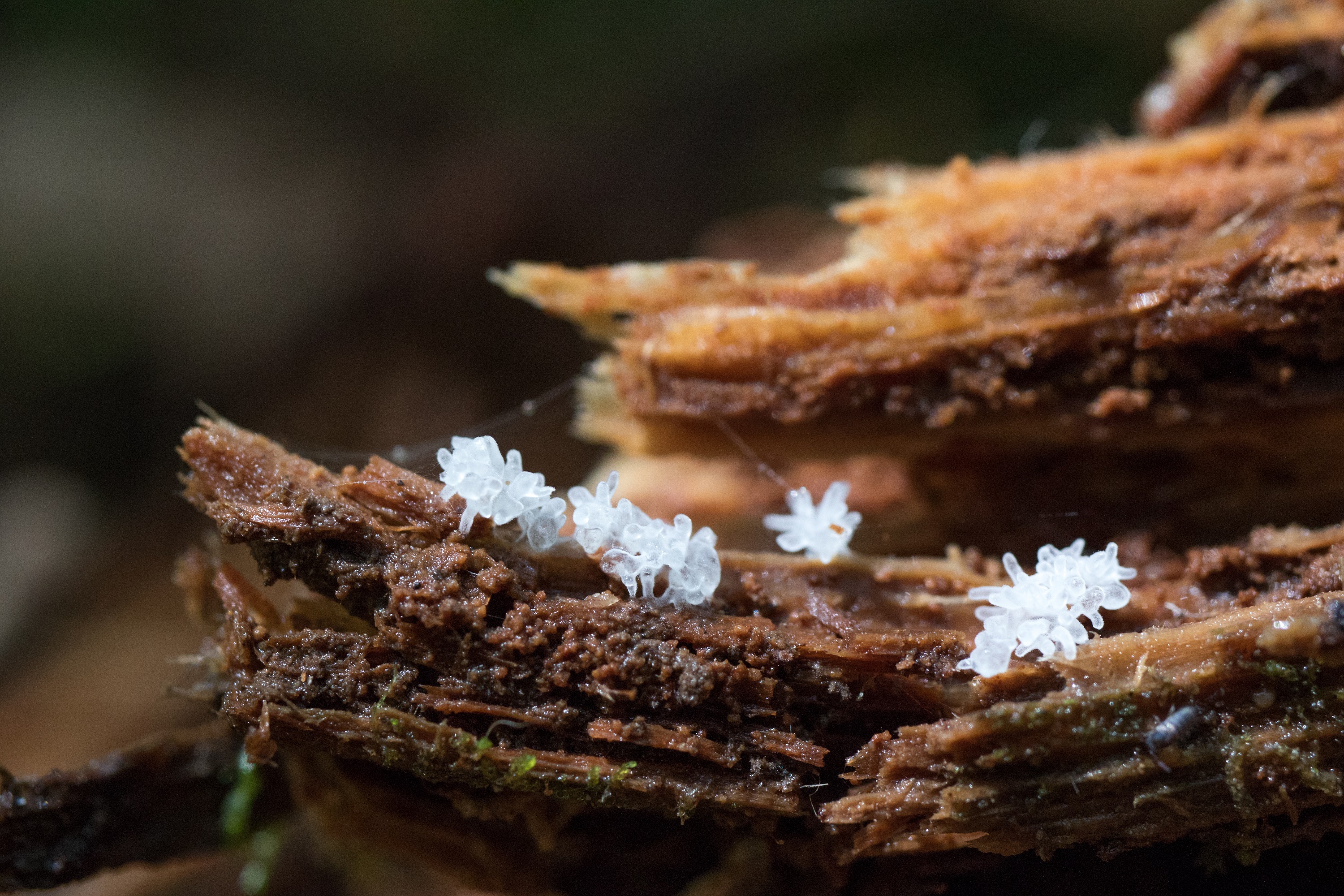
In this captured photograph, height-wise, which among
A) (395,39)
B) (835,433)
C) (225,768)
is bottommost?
(225,768)

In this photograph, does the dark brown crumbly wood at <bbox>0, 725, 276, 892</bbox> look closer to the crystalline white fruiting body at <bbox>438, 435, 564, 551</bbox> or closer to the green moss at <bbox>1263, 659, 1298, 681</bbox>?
the crystalline white fruiting body at <bbox>438, 435, 564, 551</bbox>

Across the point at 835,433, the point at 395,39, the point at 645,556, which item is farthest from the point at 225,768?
the point at 395,39

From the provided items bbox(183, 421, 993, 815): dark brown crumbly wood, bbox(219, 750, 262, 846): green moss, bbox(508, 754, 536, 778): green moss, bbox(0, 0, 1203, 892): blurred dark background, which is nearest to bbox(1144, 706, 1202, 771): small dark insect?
bbox(183, 421, 993, 815): dark brown crumbly wood

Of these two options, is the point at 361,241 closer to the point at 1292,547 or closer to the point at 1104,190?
the point at 1104,190

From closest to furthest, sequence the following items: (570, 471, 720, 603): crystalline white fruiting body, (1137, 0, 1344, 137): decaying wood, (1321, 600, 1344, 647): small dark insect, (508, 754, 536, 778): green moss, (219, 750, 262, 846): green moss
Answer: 1. (1321, 600, 1344, 647): small dark insect
2. (508, 754, 536, 778): green moss
3. (570, 471, 720, 603): crystalline white fruiting body
4. (219, 750, 262, 846): green moss
5. (1137, 0, 1344, 137): decaying wood

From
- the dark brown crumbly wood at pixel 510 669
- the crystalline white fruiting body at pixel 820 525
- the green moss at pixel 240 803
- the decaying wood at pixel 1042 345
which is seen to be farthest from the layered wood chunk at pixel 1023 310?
the green moss at pixel 240 803
